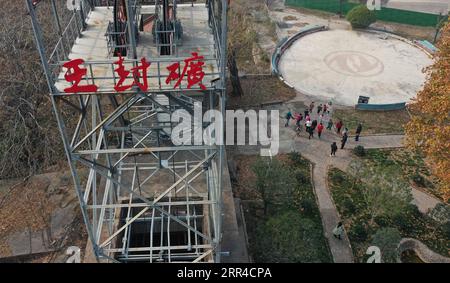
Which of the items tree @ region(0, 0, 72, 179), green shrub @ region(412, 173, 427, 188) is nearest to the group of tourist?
green shrub @ region(412, 173, 427, 188)

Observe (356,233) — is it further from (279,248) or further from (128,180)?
(128,180)

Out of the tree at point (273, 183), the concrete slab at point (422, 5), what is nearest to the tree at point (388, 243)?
the tree at point (273, 183)

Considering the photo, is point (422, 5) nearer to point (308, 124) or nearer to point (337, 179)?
point (308, 124)

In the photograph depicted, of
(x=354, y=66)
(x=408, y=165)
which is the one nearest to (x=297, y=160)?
(x=408, y=165)

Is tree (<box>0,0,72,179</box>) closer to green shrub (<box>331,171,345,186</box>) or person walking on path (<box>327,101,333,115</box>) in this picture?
green shrub (<box>331,171,345,186</box>)

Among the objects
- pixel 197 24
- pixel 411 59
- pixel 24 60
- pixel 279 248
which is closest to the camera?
pixel 197 24
